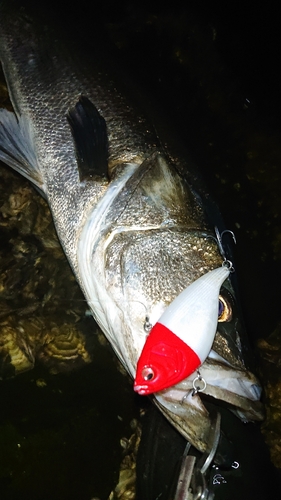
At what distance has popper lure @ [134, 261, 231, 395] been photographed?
1797 millimetres

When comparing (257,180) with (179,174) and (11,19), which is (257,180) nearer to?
(179,174)

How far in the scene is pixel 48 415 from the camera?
2.47 m

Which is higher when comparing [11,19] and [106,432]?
[11,19]

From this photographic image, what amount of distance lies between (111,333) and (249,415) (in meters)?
0.77

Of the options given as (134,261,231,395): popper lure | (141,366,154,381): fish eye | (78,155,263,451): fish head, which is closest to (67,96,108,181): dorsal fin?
(78,155,263,451): fish head

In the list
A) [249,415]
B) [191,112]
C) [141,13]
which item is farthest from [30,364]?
[141,13]

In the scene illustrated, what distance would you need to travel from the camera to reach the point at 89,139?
91.6 inches

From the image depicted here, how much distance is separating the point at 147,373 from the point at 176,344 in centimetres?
17

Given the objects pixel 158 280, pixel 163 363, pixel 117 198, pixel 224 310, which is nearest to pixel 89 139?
pixel 117 198

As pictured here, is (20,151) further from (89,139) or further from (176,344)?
(176,344)

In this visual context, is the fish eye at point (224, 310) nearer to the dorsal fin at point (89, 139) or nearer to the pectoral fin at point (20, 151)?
the dorsal fin at point (89, 139)

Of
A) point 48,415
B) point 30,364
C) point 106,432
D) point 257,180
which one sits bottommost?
point 106,432

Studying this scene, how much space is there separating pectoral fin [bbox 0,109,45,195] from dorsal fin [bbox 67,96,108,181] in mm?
308

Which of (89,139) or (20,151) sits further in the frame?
(20,151)
